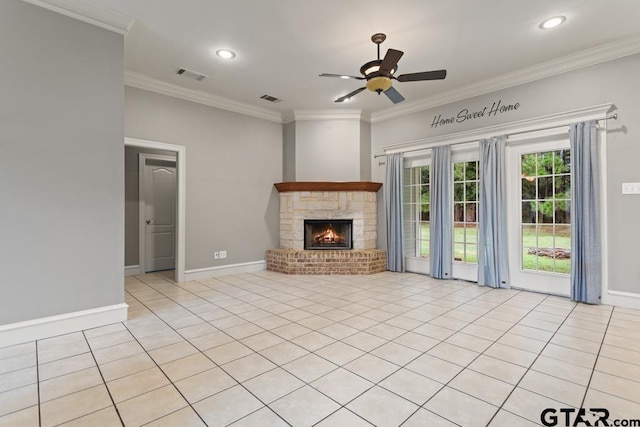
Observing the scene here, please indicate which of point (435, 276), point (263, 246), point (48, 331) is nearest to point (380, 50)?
point (435, 276)

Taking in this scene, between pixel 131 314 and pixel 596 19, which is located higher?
pixel 596 19

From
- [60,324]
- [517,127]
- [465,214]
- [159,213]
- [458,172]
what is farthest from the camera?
[159,213]

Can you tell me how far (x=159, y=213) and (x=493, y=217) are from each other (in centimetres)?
593

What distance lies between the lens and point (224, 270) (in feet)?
18.1

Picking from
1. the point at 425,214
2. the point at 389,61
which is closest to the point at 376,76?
the point at 389,61

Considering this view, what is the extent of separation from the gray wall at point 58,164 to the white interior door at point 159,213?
2992mm

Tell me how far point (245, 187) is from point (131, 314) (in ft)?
9.65

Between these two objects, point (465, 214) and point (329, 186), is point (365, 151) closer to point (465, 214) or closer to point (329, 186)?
point (329, 186)

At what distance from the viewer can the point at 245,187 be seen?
5.80 meters

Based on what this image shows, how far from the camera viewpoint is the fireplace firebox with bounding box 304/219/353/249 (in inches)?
238

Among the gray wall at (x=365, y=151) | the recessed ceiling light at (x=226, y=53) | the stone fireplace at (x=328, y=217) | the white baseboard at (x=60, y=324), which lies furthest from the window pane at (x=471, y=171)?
the white baseboard at (x=60, y=324)

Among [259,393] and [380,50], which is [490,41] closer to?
[380,50]

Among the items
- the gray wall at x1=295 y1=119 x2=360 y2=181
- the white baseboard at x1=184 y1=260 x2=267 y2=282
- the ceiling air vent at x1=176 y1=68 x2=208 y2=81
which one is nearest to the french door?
the gray wall at x1=295 y1=119 x2=360 y2=181

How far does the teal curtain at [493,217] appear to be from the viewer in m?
4.48
